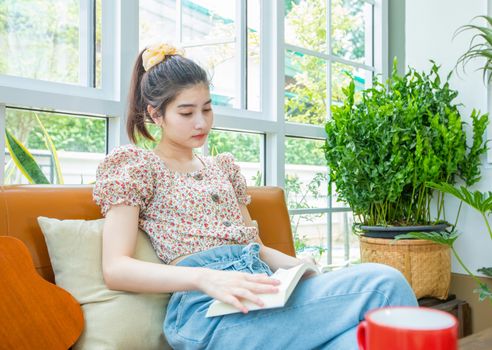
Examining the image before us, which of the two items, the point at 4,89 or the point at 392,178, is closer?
the point at 4,89

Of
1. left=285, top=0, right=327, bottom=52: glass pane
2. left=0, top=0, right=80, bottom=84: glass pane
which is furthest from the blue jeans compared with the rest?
left=285, top=0, right=327, bottom=52: glass pane

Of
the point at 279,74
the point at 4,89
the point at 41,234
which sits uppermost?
the point at 279,74

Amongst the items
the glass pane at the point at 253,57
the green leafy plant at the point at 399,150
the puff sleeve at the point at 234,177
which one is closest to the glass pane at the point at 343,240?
the green leafy plant at the point at 399,150

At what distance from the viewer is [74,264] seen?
1.28m

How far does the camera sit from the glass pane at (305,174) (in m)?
2.83

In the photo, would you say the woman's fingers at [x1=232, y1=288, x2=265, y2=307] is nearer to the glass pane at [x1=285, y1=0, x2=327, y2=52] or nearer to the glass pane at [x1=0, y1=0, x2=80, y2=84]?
the glass pane at [x1=0, y1=0, x2=80, y2=84]

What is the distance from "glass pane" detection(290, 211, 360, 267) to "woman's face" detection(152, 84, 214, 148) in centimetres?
136

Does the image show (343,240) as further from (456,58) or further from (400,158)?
(456,58)

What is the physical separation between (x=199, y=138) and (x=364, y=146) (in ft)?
4.31

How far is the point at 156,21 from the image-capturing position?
2.18m

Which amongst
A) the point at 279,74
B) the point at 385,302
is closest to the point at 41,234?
the point at 385,302

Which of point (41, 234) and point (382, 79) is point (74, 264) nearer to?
point (41, 234)

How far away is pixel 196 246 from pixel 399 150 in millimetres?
1467

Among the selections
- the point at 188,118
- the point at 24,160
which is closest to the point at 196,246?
the point at 188,118
